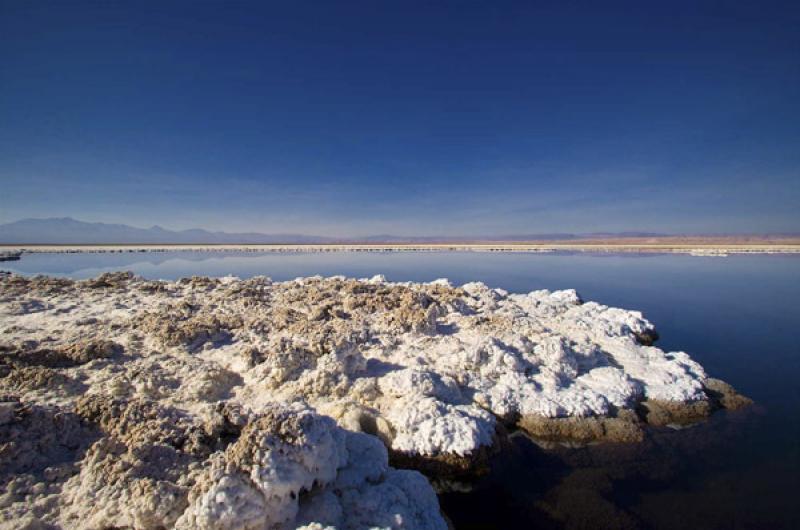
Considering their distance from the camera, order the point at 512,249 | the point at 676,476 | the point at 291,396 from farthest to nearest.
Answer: the point at 512,249 < the point at 291,396 < the point at 676,476

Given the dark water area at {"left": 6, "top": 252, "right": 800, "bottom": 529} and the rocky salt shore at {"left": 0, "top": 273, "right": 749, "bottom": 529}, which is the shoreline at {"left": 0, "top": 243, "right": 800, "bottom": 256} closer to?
the dark water area at {"left": 6, "top": 252, "right": 800, "bottom": 529}

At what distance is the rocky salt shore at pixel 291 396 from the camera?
135 inches

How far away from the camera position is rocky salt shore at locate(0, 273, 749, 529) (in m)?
3.42

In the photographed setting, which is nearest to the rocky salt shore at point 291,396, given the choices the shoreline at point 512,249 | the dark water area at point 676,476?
the dark water area at point 676,476

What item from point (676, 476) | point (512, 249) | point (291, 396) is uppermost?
point (512, 249)

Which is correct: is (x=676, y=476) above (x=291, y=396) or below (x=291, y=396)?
below

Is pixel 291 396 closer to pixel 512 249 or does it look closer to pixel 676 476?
pixel 676 476

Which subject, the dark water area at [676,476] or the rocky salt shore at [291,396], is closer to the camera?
the rocky salt shore at [291,396]

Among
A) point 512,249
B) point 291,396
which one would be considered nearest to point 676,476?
point 291,396

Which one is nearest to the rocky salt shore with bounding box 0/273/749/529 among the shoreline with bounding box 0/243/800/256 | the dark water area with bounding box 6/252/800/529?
the dark water area with bounding box 6/252/800/529

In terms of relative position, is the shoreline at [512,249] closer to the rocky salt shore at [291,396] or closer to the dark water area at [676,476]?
the dark water area at [676,476]

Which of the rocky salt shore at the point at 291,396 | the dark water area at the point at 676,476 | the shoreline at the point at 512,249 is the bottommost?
the dark water area at the point at 676,476

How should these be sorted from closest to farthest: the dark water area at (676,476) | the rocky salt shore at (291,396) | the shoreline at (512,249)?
the rocky salt shore at (291,396)
the dark water area at (676,476)
the shoreline at (512,249)

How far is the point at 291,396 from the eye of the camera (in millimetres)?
6496
